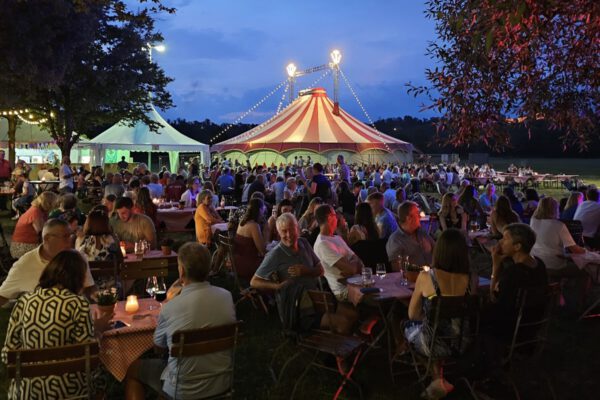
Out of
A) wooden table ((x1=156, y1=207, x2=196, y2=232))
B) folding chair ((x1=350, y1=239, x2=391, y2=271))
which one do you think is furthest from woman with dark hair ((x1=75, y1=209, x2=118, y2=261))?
wooden table ((x1=156, y1=207, x2=196, y2=232))

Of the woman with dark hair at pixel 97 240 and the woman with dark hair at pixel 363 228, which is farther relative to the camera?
the woman with dark hair at pixel 363 228

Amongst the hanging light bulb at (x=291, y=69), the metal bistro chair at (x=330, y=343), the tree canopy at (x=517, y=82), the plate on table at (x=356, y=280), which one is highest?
the hanging light bulb at (x=291, y=69)

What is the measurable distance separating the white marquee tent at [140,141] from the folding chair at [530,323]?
21.9 m

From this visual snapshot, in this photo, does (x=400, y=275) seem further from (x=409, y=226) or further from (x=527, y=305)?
(x=527, y=305)

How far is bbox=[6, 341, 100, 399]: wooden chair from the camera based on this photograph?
8.73 feet

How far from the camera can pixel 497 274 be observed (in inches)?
196

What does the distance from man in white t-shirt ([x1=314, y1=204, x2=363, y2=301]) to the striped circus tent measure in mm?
20863

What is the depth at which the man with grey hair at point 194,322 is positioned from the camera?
3.03m

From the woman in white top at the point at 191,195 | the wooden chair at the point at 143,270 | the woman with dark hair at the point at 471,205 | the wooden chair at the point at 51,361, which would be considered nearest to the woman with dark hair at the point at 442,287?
the wooden chair at the point at 51,361

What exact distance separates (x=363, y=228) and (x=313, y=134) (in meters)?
20.8

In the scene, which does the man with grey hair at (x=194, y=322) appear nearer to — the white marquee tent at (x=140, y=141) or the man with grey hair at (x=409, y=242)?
the man with grey hair at (x=409, y=242)

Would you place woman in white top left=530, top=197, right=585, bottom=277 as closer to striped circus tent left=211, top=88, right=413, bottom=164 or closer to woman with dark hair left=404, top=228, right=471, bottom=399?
woman with dark hair left=404, top=228, right=471, bottom=399

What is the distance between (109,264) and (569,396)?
4077 millimetres

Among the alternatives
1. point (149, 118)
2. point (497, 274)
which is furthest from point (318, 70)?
point (497, 274)
